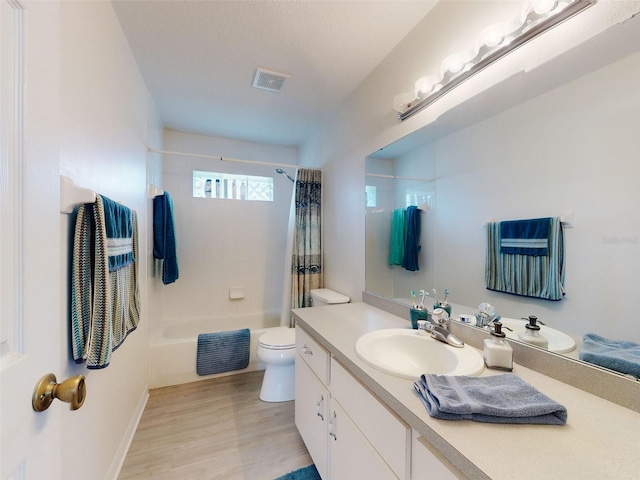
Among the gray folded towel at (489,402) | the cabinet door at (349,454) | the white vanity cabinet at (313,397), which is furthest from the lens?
the white vanity cabinet at (313,397)

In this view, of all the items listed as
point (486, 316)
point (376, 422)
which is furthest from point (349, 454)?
point (486, 316)

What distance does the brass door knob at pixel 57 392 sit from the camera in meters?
0.48

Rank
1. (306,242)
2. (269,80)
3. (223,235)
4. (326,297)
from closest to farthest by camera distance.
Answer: (269,80) < (326,297) < (306,242) < (223,235)

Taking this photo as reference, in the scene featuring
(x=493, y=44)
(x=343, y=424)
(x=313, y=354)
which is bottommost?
(x=343, y=424)

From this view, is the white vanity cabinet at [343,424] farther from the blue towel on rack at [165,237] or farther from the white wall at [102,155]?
the blue towel on rack at [165,237]

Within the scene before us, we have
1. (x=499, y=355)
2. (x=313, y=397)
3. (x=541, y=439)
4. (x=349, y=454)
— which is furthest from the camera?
(x=313, y=397)

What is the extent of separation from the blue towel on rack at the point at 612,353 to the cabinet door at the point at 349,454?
26.7 inches

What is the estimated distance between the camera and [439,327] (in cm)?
112

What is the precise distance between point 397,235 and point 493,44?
1014 mm

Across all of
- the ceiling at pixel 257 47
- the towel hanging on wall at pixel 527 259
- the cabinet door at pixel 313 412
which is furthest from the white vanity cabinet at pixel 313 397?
the ceiling at pixel 257 47

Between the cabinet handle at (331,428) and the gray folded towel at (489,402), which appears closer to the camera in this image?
the gray folded towel at (489,402)

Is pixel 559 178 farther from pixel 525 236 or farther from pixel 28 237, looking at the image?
pixel 28 237

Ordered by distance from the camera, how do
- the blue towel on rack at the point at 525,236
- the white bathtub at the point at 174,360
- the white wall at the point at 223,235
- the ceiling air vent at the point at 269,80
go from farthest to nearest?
the white wall at the point at 223,235
the white bathtub at the point at 174,360
the ceiling air vent at the point at 269,80
the blue towel on rack at the point at 525,236

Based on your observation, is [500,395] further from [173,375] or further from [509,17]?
[173,375]
